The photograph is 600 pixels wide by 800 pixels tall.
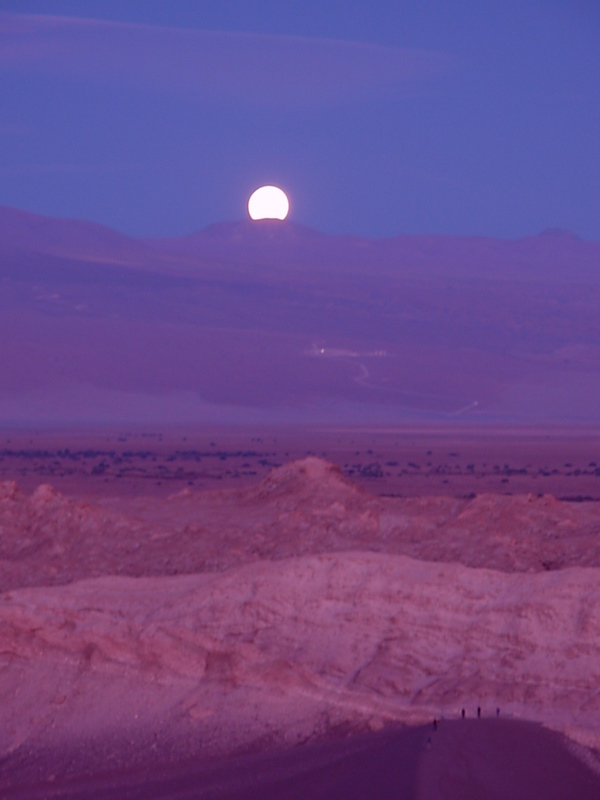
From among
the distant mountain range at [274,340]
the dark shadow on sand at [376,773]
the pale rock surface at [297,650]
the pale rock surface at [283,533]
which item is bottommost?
the dark shadow on sand at [376,773]

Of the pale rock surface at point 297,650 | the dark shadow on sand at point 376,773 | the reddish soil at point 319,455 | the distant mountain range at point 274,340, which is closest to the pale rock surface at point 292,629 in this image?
the pale rock surface at point 297,650

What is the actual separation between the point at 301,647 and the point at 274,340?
8488cm

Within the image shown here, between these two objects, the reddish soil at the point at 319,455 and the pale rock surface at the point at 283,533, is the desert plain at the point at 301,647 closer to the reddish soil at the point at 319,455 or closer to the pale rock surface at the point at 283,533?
the pale rock surface at the point at 283,533

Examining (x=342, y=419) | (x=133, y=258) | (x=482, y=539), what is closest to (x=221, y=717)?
(x=482, y=539)

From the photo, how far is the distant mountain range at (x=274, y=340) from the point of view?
86.0 meters

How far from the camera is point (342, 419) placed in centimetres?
8262

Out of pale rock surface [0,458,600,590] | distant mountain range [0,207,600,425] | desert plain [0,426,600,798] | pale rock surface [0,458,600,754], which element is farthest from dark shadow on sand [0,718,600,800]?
distant mountain range [0,207,600,425]

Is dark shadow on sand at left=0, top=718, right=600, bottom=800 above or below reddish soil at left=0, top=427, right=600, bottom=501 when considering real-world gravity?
below

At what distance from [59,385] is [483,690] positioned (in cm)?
8006

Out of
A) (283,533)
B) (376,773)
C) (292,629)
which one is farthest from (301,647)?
(283,533)

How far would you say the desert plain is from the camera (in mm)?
7094

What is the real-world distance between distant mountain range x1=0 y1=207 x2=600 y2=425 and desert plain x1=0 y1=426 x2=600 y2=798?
66153 mm

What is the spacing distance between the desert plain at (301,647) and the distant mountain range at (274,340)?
6615 centimetres

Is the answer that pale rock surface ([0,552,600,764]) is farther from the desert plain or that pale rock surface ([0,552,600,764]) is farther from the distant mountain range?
the distant mountain range
